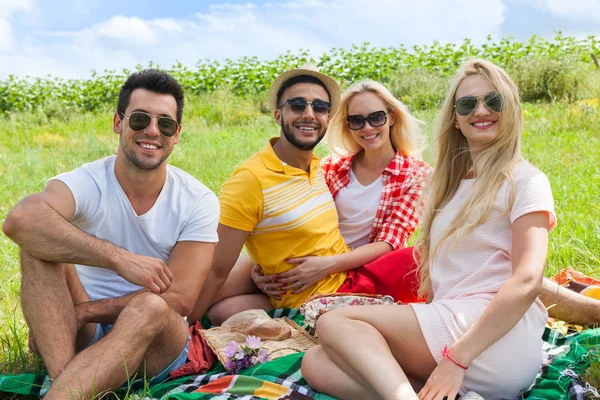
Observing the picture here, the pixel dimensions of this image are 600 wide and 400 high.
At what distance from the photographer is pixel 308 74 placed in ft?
14.3

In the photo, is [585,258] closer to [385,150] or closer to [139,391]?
[385,150]

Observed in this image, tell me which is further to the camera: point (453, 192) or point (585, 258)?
point (585, 258)

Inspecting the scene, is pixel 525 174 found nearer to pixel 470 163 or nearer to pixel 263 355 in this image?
pixel 470 163

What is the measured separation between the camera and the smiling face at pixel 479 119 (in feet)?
10.3

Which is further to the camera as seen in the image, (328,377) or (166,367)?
(166,367)

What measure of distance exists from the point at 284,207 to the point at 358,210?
2.10ft

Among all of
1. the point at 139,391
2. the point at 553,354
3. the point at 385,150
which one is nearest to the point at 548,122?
the point at 385,150

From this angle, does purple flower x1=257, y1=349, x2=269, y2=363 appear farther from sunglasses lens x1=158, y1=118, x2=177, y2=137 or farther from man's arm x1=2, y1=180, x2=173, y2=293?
sunglasses lens x1=158, y1=118, x2=177, y2=137

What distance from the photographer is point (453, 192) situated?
133 inches

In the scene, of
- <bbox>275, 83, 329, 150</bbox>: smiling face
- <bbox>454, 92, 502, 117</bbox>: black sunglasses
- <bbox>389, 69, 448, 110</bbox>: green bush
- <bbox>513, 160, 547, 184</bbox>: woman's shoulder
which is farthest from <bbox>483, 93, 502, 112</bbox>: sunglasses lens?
<bbox>389, 69, 448, 110</bbox>: green bush

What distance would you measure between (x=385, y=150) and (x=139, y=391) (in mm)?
2260

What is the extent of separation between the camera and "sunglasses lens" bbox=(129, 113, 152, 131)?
361 cm

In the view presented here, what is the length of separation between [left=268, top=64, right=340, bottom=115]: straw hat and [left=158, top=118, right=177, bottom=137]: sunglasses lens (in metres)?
0.94

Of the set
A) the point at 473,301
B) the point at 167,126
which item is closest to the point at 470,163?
the point at 473,301
